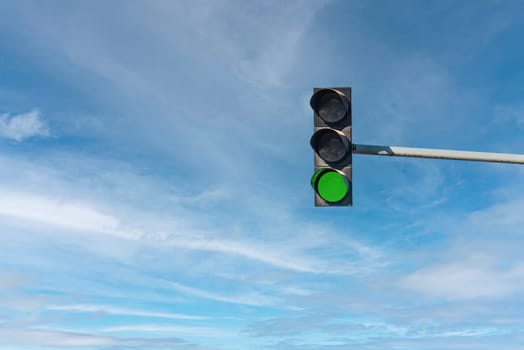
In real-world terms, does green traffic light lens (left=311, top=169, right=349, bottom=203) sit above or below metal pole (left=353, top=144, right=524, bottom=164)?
below

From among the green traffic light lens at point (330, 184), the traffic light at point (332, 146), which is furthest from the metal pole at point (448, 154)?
the green traffic light lens at point (330, 184)

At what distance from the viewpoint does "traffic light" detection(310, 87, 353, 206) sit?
714 centimetres

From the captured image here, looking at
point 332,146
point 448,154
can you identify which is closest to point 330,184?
point 332,146

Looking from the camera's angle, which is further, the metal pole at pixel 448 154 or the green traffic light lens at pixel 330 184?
the green traffic light lens at pixel 330 184

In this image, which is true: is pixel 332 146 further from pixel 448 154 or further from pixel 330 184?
pixel 448 154

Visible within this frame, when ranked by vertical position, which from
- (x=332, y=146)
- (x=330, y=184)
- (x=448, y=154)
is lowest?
(x=330, y=184)

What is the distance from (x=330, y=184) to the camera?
7199 mm

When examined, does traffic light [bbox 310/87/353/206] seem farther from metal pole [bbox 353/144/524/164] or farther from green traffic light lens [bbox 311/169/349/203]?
metal pole [bbox 353/144/524/164]

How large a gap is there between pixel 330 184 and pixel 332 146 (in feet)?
1.60

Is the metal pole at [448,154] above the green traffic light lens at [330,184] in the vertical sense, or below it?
above

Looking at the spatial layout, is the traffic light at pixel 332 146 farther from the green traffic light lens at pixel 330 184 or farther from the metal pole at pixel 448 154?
the metal pole at pixel 448 154

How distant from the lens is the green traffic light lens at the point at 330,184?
7.14m

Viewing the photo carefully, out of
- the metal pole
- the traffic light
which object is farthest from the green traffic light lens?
the metal pole

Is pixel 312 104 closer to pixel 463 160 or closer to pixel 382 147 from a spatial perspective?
pixel 382 147
